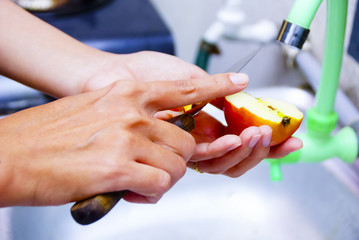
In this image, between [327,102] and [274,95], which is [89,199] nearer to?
[327,102]

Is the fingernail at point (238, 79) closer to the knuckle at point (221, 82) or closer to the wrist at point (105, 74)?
the knuckle at point (221, 82)

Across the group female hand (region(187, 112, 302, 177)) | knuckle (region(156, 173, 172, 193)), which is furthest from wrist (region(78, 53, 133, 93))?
knuckle (region(156, 173, 172, 193))

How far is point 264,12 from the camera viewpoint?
3.51 ft

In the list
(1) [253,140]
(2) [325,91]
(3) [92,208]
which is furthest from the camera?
(2) [325,91]

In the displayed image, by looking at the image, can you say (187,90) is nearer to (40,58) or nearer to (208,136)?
(208,136)

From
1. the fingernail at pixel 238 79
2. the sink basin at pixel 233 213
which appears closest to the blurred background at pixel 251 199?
the sink basin at pixel 233 213

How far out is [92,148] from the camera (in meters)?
0.39

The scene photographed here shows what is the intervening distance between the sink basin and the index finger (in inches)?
12.2

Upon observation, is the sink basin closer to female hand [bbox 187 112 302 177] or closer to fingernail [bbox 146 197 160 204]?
female hand [bbox 187 112 302 177]

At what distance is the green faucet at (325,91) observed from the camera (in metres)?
0.45

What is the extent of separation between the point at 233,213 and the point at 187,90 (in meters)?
0.40

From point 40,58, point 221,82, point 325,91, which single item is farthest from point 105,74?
point 325,91

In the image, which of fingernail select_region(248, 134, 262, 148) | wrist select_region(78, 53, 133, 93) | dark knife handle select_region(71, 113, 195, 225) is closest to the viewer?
dark knife handle select_region(71, 113, 195, 225)

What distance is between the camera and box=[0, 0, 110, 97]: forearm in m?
0.62
